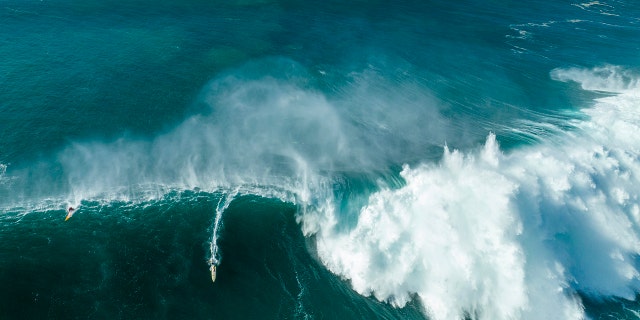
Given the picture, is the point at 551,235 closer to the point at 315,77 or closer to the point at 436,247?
the point at 436,247

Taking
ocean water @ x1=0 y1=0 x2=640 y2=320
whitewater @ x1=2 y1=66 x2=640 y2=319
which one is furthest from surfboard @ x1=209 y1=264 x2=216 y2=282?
whitewater @ x1=2 y1=66 x2=640 y2=319

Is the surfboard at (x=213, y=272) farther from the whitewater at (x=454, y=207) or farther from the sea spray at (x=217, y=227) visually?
the whitewater at (x=454, y=207)

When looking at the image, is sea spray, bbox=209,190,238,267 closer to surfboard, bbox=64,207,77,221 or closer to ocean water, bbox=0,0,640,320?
ocean water, bbox=0,0,640,320

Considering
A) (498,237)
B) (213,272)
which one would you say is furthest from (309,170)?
(498,237)

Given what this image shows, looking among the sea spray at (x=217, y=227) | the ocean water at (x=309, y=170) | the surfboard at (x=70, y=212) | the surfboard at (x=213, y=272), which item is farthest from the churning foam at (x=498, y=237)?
the surfboard at (x=70, y=212)

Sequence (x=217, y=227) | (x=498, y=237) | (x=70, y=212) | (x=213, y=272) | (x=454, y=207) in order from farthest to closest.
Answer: (x=454, y=207) → (x=217, y=227) → (x=70, y=212) → (x=498, y=237) → (x=213, y=272)

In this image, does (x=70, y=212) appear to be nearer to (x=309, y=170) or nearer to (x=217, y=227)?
(x=217, y=227)
